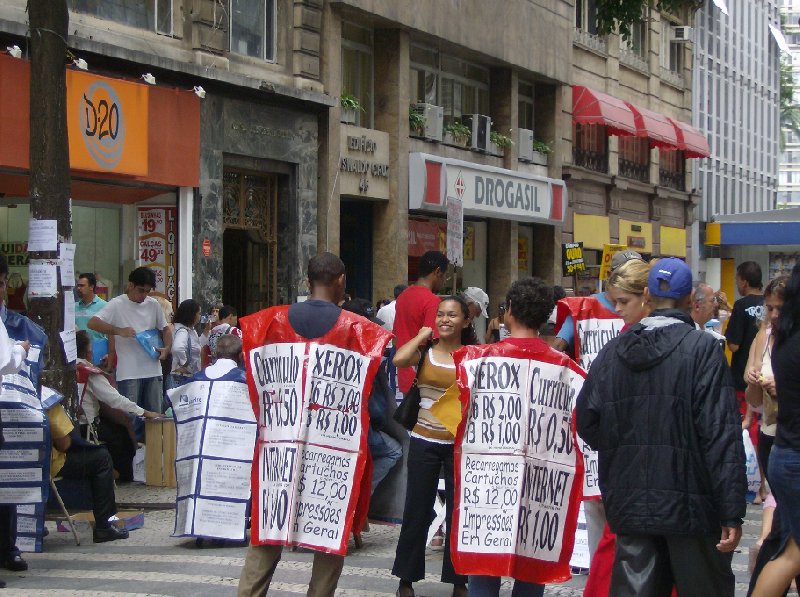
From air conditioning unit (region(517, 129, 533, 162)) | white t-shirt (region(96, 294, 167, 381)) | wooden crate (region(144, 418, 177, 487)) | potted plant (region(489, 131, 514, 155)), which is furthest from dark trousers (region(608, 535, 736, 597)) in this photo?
air conditioning unit (region(517, 129, 533, 162))

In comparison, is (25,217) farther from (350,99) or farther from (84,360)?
(350,99)

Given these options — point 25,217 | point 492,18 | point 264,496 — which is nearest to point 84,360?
point 25,217

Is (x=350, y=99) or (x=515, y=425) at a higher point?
(x=350, y=99)

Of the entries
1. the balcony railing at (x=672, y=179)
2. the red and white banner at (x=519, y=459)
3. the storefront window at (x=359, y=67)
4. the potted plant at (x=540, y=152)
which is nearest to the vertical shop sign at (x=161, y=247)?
the storefront window at (x=359, y=67)

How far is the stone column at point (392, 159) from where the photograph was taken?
23703 mm

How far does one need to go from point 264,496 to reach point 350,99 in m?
16.2

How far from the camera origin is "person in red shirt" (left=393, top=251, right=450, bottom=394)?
1027 centimetres

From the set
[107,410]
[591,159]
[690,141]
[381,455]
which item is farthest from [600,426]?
[690,141]

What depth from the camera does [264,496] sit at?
6898 mm

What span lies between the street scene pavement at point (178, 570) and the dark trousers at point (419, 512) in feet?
1.33

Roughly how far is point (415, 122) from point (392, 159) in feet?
3.92

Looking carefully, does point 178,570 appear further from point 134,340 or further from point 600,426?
point 134,340

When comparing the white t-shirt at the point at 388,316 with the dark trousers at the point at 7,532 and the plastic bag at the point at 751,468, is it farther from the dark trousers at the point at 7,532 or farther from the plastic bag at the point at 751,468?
the dark trousers at the point at 7,532

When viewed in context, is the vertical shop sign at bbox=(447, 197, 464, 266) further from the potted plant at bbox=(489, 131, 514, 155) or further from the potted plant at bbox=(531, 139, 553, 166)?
the potted plant at bbox=(531, 139, 553, 166)
